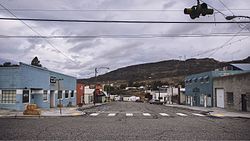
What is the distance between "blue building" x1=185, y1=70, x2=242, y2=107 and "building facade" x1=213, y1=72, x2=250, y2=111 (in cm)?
201

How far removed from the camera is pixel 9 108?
37031mm

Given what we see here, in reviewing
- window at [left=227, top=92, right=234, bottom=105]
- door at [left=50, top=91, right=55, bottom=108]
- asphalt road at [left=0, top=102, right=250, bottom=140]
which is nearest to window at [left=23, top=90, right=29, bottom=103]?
door at [left=50, top=91, right=55, bottom=108]

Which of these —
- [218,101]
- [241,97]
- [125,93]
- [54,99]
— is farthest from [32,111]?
[125,93]

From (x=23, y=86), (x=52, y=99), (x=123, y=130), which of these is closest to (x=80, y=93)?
(x=52, y=99)

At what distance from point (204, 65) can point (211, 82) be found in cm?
4892

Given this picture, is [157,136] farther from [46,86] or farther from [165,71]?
[165,71]

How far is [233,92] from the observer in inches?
1791

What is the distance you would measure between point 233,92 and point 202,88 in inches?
665

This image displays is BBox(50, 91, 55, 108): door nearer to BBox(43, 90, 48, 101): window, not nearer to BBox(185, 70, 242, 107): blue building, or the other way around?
BBox(43, 90, 48, 101): window

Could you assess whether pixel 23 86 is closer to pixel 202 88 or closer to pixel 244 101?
pixel 244 101

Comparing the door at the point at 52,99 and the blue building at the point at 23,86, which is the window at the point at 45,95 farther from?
the door at the point at 52,99

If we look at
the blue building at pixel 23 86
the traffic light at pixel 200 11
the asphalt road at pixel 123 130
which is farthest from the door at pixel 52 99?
the traffic light at pixel 200 11

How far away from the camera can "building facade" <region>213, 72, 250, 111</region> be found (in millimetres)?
40969

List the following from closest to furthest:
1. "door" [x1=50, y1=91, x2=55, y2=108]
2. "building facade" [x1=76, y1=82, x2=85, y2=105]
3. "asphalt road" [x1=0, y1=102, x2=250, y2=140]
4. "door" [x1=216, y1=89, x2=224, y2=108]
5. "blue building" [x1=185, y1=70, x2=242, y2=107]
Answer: "asphalt road" [x1=0, y1=102, x2=250, y2=140], "door" [x1=216, y1=89, x2=224, y2=108], "door" [x1=50, y1=91, x2=55, y2=108], "blue building" [x1=185, y1=70, x2=242, y2=107], "building facade" [x1=76, y1=82, x2=85, y2=105]
